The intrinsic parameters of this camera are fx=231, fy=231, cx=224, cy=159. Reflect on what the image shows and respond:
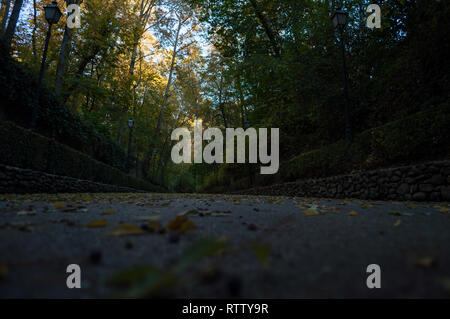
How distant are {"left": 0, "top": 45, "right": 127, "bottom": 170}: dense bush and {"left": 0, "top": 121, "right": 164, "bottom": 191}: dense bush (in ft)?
5.52

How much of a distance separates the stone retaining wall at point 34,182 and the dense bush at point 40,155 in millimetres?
185

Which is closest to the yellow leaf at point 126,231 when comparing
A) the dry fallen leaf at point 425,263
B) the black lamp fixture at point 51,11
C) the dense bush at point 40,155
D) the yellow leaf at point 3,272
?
the yellow leaf at point 3,272

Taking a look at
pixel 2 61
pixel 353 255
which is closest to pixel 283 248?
pixel 353 255

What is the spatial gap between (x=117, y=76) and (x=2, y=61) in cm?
1171

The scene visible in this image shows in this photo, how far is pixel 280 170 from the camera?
11.8 m

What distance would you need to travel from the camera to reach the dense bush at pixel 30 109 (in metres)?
6.47

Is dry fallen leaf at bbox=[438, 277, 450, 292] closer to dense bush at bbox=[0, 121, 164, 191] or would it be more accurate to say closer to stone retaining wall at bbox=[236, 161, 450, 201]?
stone retaining wall at bbox=[236, 161, 450, 201]

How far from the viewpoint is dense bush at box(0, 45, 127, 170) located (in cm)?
647

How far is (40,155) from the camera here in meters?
6.10

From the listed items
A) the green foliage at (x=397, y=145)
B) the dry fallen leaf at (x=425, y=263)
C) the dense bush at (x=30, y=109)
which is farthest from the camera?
the dense bush at (x=30, y=109)

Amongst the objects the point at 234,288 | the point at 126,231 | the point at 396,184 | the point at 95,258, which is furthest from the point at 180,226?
the point at 396,184

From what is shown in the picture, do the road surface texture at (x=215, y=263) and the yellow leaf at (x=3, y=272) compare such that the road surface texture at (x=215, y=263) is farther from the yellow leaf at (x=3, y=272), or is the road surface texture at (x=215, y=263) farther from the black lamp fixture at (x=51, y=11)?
the black lamp fixture at (x=51, y=11)

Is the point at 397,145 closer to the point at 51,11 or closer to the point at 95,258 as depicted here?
the point at 95,258
